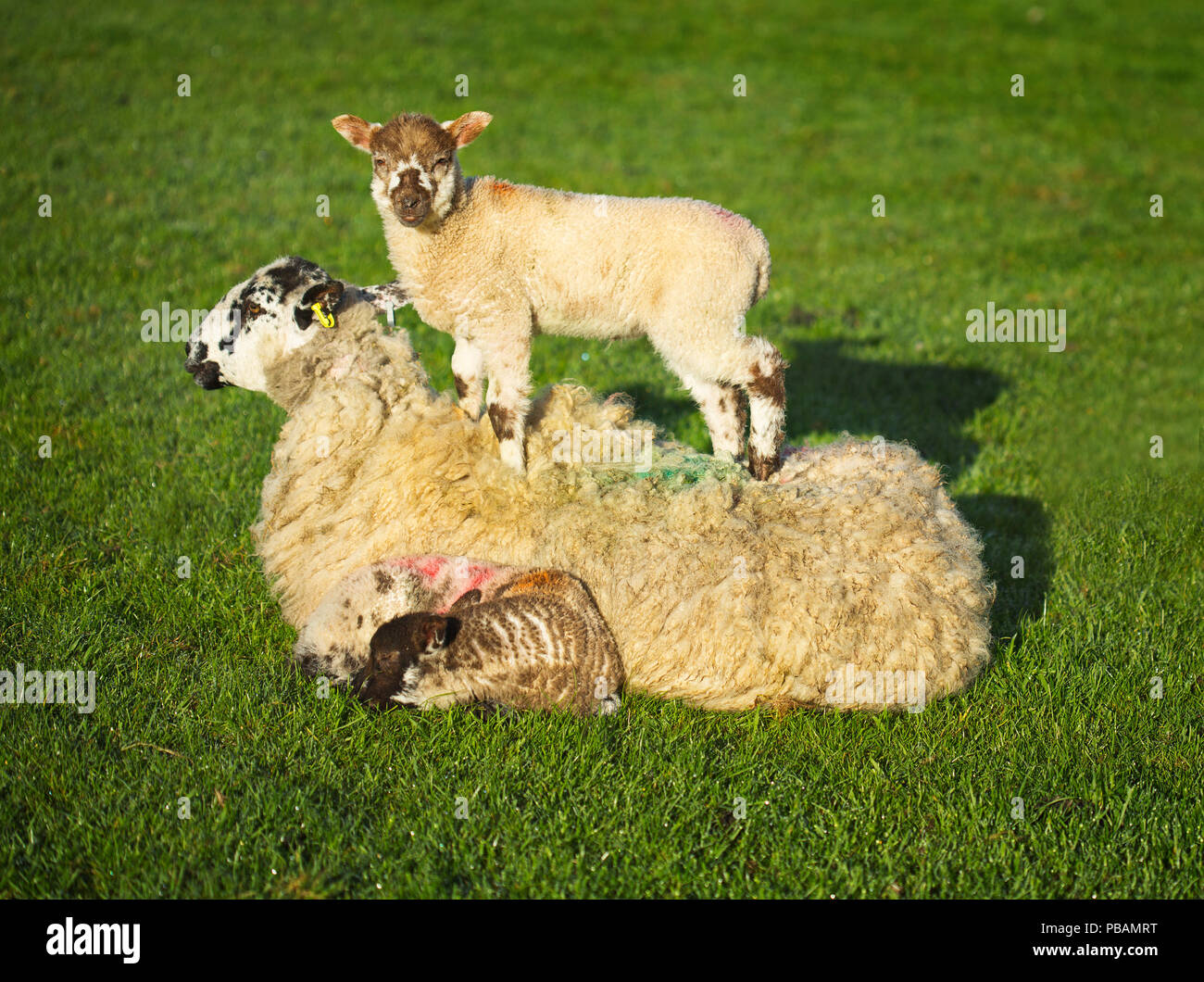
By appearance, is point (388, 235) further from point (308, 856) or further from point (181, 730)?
point (308, 856)

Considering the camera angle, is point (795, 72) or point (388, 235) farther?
point (795, 72)

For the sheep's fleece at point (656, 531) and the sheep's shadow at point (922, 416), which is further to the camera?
the sheep's shadow at point (922, 416)

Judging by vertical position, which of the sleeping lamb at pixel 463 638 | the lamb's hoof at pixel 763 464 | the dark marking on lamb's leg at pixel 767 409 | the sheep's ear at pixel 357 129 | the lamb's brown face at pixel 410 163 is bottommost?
the sleeping lamb at pixel 463 638

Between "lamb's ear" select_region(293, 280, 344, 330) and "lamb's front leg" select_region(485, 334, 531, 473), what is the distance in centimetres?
83

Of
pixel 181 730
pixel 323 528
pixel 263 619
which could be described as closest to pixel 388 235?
pixel 323 528

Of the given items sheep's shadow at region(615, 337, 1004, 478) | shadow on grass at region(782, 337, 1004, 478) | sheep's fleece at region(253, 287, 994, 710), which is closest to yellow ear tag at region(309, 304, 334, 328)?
sheep's fleece at region(253, 287, 994, 710)

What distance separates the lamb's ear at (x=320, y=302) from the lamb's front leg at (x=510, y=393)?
83cm

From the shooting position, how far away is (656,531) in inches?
209

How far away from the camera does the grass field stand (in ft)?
14.5

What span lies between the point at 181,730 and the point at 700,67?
1913cm

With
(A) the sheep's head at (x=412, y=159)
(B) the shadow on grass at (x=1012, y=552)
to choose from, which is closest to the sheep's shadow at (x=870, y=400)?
(B) the shadow on grass at (x=1012, y=552)

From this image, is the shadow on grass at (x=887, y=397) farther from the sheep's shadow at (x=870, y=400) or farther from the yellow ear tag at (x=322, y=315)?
the yellow ear tag at (x=322, y=315)

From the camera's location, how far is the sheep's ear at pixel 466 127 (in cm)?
538

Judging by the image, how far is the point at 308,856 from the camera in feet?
14.0
